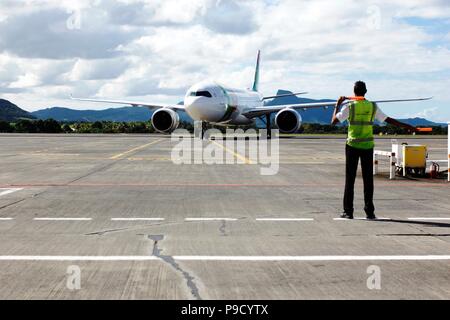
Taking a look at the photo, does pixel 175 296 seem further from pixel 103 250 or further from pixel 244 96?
pixel 244 96

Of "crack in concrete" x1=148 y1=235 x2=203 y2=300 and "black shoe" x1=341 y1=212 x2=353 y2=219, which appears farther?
"black shoe" x1=341 y1=212 x2=353 y2=219

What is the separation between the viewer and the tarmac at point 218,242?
5746mm

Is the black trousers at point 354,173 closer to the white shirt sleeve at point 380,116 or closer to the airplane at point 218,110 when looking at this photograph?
the white shirt sleeve at point 380,116

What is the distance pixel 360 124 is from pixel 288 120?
38.5 metres

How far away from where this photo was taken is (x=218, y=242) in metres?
7.98

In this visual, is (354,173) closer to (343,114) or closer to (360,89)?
(343,114)

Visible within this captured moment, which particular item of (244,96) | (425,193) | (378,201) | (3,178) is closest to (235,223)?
(378,201)

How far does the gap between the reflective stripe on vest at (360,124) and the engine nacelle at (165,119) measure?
37749mm

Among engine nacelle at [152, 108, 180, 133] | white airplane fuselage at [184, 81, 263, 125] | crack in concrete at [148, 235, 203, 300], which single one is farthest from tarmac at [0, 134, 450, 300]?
engine nacelle at [152, 108, 180, 133]

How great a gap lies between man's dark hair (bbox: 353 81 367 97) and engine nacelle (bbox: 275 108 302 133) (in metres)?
37.4

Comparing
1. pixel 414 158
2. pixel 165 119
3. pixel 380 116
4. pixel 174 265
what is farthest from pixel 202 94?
pixel 174 265

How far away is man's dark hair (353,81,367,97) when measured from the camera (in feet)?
34.5

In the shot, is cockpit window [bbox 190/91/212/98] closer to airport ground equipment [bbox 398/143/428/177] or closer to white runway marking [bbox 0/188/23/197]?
airport ground equipment [bbox 398/143/428/177]

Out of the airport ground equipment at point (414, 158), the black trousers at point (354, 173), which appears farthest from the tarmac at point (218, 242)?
the airport ground equipment at point (414, 158)
